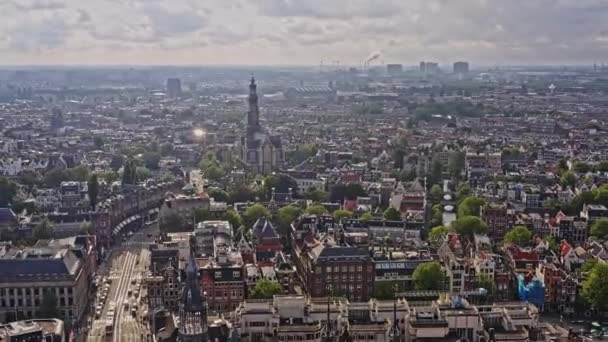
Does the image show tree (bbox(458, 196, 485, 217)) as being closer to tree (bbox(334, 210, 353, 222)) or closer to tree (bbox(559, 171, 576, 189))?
tree (bbox(334, 210, 353, 222))

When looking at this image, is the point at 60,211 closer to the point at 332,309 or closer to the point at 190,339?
the point at 332,309

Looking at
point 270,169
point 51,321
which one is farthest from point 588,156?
point 51,321

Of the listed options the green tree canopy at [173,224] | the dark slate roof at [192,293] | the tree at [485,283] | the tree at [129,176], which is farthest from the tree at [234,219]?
the dark slate roof at [192,293]

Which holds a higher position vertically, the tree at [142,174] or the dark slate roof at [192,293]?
the dark slate roof at [192,293]

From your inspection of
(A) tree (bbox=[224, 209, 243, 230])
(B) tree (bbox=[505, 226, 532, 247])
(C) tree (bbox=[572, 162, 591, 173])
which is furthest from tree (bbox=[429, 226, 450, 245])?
(C) tree (bbox=[572, 162, 591, 173])

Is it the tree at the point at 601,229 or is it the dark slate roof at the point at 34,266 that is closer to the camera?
the dark slate roof at the point at 34,266

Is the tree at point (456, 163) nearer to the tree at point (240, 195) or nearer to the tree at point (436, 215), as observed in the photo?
the tree at point (436, 215)

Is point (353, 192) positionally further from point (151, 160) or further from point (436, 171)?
point (151, 160)
